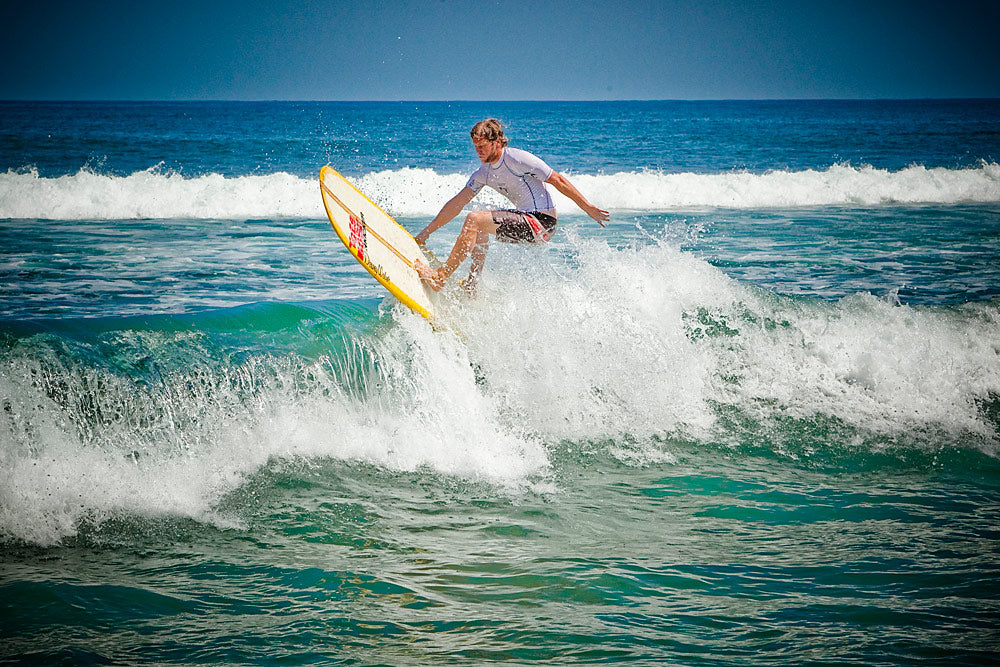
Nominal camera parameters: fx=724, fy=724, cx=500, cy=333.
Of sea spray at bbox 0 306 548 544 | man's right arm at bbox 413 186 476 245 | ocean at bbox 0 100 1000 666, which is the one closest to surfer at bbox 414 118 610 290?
man's right arm at bbox 413 186 476 245

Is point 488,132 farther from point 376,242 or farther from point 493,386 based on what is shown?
point 493,386

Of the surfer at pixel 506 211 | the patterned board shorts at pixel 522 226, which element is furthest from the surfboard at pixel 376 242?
the patterned board shorts at pixel 522 226

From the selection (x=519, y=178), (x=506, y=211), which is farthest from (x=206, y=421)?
(x=519, y=178)

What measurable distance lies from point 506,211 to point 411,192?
16.7 meters

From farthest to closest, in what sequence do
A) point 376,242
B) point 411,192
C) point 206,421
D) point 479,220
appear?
point 411,192
point 376,242
point 479,220
point 206,421

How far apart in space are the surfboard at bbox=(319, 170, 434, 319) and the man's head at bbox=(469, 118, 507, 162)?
4.07ft

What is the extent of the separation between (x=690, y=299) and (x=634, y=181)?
15.0 meters

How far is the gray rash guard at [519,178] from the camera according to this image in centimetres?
634

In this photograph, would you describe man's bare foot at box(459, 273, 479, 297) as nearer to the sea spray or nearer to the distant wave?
the sea spray

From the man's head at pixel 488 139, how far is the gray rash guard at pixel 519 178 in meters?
0.09

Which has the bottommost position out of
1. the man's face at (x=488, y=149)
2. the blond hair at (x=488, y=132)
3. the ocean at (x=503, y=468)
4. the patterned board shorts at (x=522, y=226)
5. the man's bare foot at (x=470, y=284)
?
the ocean at (x=503, y=468)

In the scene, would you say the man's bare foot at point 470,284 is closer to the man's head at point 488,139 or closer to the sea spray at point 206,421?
the sea spray at point 206,421

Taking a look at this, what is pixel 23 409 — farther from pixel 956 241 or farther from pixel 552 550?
pixel 956 241

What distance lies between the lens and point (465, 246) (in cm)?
645
